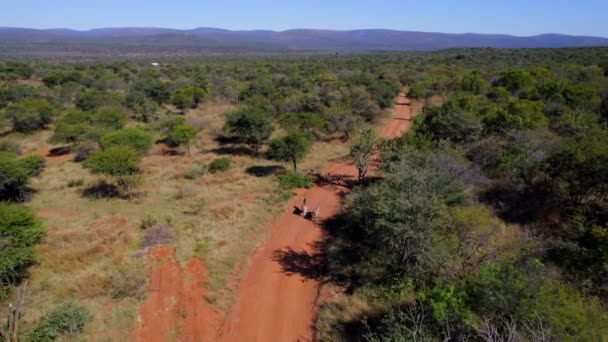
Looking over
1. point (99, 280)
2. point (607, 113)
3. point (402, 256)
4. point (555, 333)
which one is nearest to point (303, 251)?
point (402, 256)

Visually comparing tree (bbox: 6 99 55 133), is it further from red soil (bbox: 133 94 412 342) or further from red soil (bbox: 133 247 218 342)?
red soil (bbox: 133 247 218 342)

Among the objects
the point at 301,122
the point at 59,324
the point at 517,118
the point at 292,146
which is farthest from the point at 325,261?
the point at 517,118

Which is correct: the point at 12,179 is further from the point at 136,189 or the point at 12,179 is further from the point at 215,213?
the point at 215,213

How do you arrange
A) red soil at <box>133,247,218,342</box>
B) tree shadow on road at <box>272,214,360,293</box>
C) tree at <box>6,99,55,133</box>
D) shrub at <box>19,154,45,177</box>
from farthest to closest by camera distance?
1. tree at <box>6,99,55,133</box>
2. shrub at <box>19,154,45,177</box>
3. tree shadow on road at <box>272,214,360,293</box>
4. red soil at <box>133,247,218,342</box>

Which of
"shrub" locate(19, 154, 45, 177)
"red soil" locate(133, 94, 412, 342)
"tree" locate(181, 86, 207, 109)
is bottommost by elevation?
"red soil" locate(133, 94, 412, 342)

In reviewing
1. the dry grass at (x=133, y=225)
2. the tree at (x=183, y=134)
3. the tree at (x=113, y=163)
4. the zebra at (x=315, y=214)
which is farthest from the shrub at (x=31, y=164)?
the zebra at (x=315, y=214)

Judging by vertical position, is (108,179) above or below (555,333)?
below

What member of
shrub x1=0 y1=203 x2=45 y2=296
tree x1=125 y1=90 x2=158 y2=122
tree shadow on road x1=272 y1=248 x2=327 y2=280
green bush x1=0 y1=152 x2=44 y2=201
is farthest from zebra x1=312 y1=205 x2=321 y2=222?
tree x1=125 y1=90 x2=158 y2=122
